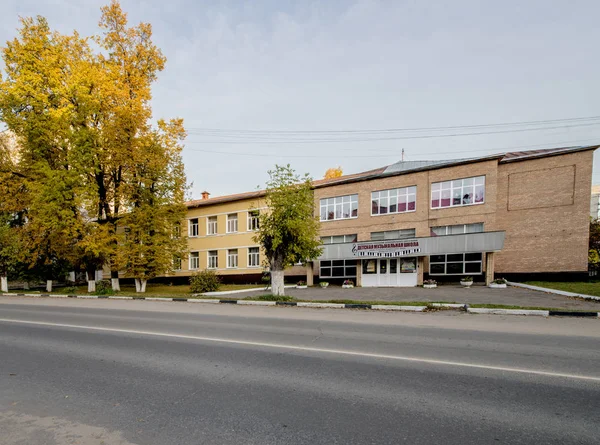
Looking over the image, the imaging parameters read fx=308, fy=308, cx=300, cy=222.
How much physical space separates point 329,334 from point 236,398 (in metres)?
4.10

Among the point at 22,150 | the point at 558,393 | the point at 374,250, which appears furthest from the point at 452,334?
the point at 22,150

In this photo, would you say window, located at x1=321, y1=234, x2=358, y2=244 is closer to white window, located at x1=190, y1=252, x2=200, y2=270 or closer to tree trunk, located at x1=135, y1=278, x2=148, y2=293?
white window, located at x1=190, y1=252, x2=200, y2=270

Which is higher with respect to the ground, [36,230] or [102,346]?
[36,230]

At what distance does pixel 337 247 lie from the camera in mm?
24125

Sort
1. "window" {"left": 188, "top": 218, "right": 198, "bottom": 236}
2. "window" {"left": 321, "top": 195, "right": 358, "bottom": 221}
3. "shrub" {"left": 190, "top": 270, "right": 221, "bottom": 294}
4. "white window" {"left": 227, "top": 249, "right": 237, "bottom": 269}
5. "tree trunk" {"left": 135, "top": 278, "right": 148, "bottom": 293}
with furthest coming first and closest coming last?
"window" {"left": 188, "top": 218, "right": 198, "bottom": 236}, "white window" {"left": 227, "top": 249, "right": 237, "bottom": 269}, "window" {"left": 321, "top": 195, "right": 358, "bottom": 221}, "tree trunk" {"left": 135, "top": 278, "right": 148, "bottom": 293}, "shrub" {"left": 190, "top": 270, "right": 221, "bottom": 294}

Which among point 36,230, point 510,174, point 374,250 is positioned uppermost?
point 510,174

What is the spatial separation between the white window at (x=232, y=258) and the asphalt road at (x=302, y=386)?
22.7 m

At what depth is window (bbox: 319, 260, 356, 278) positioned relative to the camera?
26141mm

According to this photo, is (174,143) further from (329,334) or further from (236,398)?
(236,398)

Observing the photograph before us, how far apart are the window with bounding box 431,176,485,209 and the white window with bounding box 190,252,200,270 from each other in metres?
23.6

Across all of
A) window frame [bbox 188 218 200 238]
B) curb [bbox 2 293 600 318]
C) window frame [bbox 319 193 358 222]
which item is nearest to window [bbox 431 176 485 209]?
window frame [bbox 319 193 358 222]

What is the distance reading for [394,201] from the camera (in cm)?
2477

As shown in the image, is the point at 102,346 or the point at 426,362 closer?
the point at 426,362

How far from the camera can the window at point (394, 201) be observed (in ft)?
79.6
